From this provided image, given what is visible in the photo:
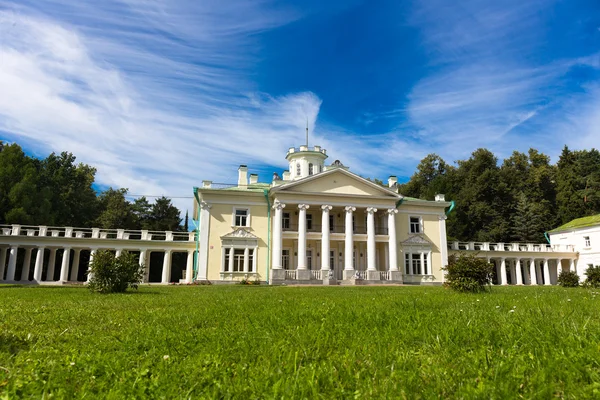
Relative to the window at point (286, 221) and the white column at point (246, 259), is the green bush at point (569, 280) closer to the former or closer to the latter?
the window at point (286, 221)

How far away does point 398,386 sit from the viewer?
2361mm

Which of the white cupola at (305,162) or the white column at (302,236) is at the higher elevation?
the white cupola at (305,162)

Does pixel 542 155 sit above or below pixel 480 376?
above

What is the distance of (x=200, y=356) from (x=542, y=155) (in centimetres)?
6626

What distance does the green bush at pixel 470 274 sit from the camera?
11.8 meters

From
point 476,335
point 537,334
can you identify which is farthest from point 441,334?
point 537,334

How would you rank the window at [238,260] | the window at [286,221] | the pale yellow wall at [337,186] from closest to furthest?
the window at [238,260], the pale yellow wall at [337,186], the window at [286,221]

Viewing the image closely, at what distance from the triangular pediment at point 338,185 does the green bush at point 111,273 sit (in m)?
19.2

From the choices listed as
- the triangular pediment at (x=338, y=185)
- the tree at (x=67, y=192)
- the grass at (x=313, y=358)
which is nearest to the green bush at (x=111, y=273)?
the grass at (x=313, y=358)

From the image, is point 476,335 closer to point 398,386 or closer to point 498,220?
point 398,386

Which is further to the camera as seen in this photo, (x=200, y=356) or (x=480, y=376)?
(x=200, y=356)

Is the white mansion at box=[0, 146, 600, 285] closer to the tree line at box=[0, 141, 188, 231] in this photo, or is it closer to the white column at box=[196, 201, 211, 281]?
the white column at box=[196, 201, 211, 281]

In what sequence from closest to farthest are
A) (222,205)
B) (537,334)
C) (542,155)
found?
(537,334)
(222,205)
(542,155)

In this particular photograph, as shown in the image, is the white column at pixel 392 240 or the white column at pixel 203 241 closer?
the white column at pixel 203 241
